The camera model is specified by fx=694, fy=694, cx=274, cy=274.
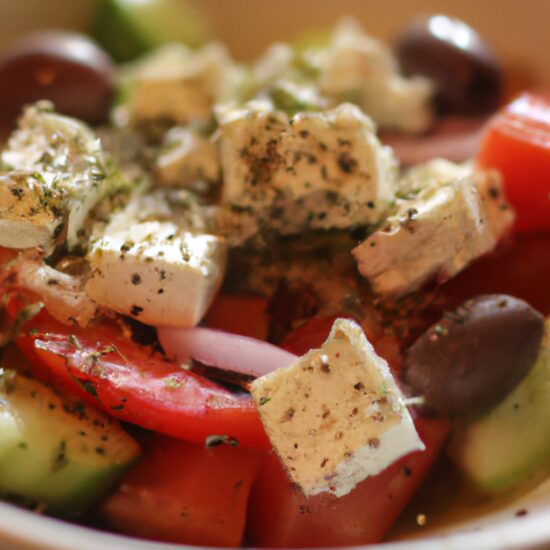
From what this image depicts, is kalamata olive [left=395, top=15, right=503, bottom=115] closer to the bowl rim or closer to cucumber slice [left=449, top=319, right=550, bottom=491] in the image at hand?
cucumber slice [left=449, top=319, right=550, bottom=491]

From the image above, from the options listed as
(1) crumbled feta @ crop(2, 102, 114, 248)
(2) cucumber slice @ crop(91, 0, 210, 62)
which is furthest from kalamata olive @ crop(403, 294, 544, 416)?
(2) cucumber slice @ crop(91, 0, 210, 62)

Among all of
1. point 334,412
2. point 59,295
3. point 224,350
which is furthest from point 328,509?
point 59,295

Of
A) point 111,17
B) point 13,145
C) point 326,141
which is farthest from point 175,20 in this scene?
point 326,141

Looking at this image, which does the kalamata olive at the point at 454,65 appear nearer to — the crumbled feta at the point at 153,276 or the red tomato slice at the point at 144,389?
the crumbled feta at the point at 153,276

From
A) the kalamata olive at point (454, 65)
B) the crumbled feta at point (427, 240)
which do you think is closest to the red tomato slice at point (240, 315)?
the crumbled feta at point (427, 240)

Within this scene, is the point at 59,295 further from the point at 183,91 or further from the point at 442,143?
the point at 442,143
